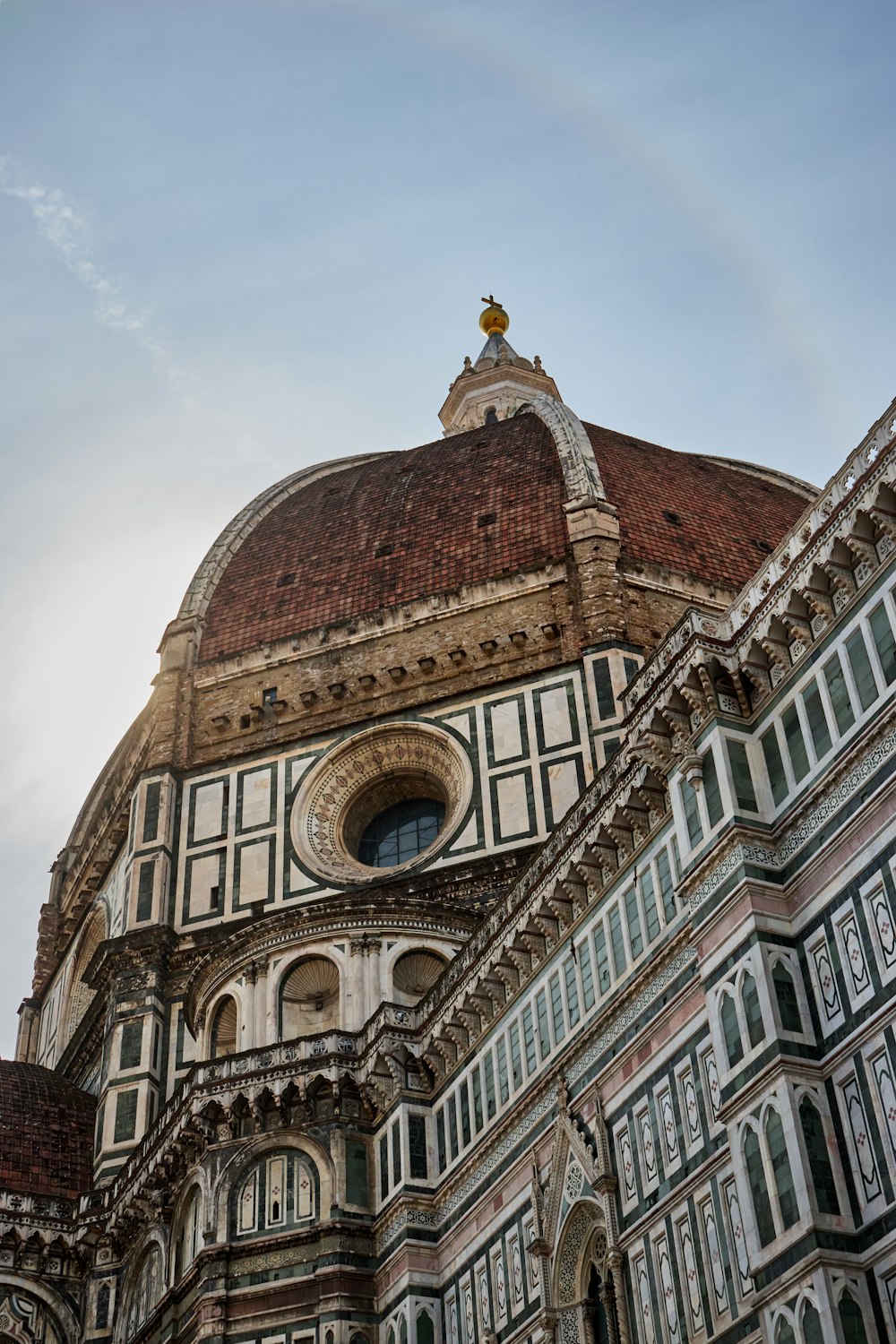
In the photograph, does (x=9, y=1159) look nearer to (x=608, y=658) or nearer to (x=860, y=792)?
(x=608, y=658)

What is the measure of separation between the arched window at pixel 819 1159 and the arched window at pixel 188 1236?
490 inches

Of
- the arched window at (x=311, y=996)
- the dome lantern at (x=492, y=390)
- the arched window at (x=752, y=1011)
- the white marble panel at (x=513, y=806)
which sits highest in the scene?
the dome lantern at (x=492, y=390)

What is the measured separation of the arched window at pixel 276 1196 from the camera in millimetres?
26984

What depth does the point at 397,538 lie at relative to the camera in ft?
139

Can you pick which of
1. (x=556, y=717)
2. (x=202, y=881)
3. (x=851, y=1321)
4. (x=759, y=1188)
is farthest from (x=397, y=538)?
(x=851, y=1321)

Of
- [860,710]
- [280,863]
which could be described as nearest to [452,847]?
[280,863]

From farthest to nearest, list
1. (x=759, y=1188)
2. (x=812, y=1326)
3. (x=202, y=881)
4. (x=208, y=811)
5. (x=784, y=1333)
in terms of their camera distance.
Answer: (x=208, y=811) < (x=202, y=881) < (x=759, y=1188) < (x=784, y=1333) < (x=812, y=1326)

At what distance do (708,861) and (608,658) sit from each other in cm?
1605

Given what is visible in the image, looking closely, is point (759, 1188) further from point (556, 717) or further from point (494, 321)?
point (494, 321)

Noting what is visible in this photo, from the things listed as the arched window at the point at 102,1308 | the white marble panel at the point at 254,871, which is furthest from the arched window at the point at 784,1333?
the white marble panel at the point at 254,871

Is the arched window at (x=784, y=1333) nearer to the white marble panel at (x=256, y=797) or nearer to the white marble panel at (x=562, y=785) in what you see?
the white marble panel at (x=562, y=785)

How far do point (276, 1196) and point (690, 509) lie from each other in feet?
70.8

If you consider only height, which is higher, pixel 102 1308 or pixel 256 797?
pixel 256 797

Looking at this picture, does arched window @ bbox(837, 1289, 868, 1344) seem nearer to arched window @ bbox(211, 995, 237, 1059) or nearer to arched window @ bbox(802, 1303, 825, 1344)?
arched window @ bbox(802, 1303, 825, 1344)
